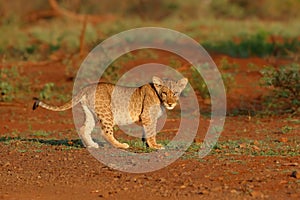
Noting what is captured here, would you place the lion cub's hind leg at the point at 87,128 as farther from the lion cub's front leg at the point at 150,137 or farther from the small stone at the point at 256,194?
the small stone at the point at 256,194

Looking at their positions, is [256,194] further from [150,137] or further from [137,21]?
[137,21]

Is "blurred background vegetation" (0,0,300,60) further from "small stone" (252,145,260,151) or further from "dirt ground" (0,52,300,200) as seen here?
"small stone" (252,145,260,151)

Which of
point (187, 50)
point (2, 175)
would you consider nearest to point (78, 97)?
point (2, 175)

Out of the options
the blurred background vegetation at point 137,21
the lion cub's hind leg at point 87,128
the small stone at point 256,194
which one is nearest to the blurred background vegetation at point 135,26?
the blurred background vegetation at point 137,21

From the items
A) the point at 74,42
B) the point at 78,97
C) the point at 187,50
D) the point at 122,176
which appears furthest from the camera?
the point at 74,42

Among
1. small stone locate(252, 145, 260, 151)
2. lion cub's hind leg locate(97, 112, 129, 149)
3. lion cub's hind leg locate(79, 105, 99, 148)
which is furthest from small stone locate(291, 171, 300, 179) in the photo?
lion cub's hind leg locate(79, 105, 99, 148)

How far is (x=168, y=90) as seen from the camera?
929 cm

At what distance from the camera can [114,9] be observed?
38.7 m

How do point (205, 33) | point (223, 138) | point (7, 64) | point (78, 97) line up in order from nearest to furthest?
point (78, 97) < point (223, 138) < point (7, 64) < point (205, 33)

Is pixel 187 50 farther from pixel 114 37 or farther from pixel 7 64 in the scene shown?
pixel 7 64

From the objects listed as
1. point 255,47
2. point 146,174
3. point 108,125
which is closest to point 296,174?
point 146,174

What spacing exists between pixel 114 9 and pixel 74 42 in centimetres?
1634

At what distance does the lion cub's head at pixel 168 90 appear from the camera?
30.3ft

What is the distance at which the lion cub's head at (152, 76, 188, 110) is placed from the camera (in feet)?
30.3
